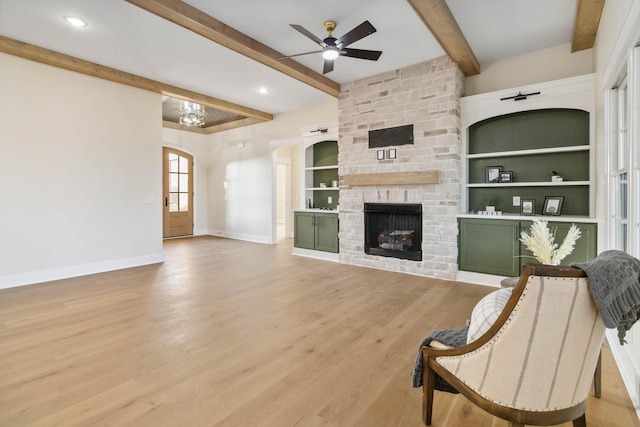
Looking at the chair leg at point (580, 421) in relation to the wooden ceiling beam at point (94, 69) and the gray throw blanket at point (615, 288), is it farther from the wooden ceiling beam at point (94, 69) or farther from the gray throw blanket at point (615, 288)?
the wooden ceiling beam at point (94, 69)

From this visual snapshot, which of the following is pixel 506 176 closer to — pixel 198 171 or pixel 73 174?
pixel 73 174

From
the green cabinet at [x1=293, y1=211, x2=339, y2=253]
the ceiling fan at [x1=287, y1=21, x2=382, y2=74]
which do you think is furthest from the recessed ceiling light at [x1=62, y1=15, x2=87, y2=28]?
the green cabinet at [x1=293, y1=211, x2=339, y2=253]

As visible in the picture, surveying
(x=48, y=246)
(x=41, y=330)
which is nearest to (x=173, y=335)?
(x=41, y=330)

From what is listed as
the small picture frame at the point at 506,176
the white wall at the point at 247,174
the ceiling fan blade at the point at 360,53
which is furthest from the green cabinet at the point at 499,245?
the white wall at the point at 247,174

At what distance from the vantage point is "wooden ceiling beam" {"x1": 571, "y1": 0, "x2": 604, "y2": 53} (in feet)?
10.8

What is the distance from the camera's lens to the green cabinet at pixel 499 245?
3889 mm

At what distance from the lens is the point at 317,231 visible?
21.3 ft

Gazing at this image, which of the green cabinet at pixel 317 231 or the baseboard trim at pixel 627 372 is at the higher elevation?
the green cabinet at pixel 317 231

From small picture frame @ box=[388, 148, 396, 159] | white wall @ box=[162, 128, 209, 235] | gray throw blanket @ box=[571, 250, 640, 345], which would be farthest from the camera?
white wall @ box=[162, 128, 209, 235]

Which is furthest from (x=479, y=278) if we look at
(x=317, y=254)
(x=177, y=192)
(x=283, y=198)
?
(x=177, y=192)

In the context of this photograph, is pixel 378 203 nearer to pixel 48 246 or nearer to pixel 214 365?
pixel 214 365

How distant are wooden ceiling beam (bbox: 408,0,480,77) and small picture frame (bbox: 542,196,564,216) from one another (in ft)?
7.24

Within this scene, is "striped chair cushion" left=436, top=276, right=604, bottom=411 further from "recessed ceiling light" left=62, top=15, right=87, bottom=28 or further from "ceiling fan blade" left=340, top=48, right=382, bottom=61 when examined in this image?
"recessed ceiling light" left=62, top=15, right=87, bottom=28

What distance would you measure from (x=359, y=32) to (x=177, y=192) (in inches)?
301
